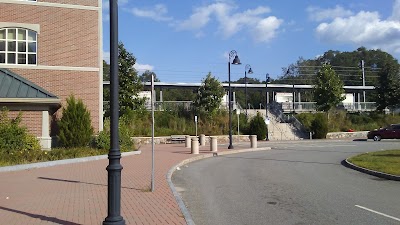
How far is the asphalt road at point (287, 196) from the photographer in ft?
26.8

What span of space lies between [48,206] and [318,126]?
135 feet

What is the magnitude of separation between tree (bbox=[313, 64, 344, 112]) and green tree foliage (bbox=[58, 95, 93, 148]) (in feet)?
125

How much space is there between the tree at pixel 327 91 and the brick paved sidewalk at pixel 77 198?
141 feet

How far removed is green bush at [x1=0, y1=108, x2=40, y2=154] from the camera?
19.9 metres

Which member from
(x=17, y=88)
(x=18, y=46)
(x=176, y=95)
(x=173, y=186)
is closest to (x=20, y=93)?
(x=17, y=88)

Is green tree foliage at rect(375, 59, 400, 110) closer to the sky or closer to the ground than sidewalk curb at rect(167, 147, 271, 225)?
closer to the sky

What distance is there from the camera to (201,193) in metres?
11.4

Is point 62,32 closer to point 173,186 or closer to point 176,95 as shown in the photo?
point 173,186

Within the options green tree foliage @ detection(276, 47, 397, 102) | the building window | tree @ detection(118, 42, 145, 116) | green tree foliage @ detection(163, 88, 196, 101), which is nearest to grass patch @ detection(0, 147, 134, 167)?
the building window

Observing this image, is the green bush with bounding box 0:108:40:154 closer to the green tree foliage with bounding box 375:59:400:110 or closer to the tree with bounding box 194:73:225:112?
the tree with bounding box 194:73:225:112

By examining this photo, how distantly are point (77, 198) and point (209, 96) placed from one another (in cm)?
3730

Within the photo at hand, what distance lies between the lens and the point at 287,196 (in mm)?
10672

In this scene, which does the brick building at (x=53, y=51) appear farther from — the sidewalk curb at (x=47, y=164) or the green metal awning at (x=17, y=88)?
the sidewalk curb at (x=47, y=164)

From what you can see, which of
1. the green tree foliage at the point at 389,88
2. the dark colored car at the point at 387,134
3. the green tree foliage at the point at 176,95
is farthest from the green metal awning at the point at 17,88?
the green tree foliage at the point at 176,95
